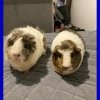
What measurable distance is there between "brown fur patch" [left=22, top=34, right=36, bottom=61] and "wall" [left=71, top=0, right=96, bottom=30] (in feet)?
3.31

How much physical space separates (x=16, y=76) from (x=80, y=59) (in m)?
0.27

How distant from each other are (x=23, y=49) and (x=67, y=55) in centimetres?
17

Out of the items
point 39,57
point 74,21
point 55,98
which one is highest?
point 74,21

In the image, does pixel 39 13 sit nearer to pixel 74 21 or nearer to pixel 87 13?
pixel 87 13

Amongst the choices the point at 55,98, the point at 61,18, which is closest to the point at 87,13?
the point at 61,18

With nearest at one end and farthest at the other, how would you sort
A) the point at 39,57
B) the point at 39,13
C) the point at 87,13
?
1. the point at 39,57
2. the point at 39,13
3. the point at 87,13

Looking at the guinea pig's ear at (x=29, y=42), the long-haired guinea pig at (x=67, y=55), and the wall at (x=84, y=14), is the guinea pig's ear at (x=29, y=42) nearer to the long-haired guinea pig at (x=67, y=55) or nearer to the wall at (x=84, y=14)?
the long-haired guinea pig at (x=67, y=55)

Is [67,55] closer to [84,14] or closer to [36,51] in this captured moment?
[36,51]

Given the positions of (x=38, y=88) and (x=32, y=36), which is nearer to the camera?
(x=38, y=88)

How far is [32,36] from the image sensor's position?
94 cm

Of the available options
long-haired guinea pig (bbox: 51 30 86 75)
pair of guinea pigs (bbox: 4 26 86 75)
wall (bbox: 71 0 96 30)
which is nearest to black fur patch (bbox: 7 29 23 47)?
pair of guinea pigs (bbox: 4 26 86 75)

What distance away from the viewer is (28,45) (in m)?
0.88

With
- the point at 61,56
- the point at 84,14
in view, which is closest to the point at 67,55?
the point at 61,56

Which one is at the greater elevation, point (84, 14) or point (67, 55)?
point (84, 14)
